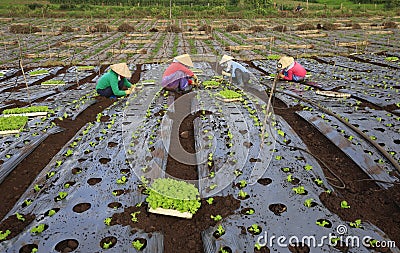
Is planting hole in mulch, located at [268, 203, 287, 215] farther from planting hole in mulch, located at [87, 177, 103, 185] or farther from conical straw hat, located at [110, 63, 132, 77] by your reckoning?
conical straw hat, located at [110, 63, 132, 77]

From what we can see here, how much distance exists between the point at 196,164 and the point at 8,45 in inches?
708

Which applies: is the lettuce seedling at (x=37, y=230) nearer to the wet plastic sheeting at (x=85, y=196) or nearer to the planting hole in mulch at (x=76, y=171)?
the wet plastic sheeting at (x=85, y=196)

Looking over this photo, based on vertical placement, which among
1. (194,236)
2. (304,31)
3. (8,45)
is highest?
(304,31)

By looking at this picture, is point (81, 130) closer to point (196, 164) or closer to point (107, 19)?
point (196, 164)

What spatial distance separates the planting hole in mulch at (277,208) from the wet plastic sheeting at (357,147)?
1610 mm

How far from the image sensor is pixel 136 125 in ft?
21.9

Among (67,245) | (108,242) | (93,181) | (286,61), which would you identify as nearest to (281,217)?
(108,242)

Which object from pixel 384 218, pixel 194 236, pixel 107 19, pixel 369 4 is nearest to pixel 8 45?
pixel 107 19

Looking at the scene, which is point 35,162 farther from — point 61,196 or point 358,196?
point 358,196

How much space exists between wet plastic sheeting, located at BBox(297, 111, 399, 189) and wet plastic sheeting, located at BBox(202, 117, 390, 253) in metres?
0.78

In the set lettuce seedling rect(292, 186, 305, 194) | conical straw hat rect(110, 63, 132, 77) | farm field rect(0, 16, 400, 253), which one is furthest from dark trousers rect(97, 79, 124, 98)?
lettuce seedling rect(292, 186, 305, 194)

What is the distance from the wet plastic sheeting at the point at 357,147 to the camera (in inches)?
187

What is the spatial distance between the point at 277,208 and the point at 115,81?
16.6 ft

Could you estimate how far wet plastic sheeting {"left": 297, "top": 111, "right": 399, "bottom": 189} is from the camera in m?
4.75
